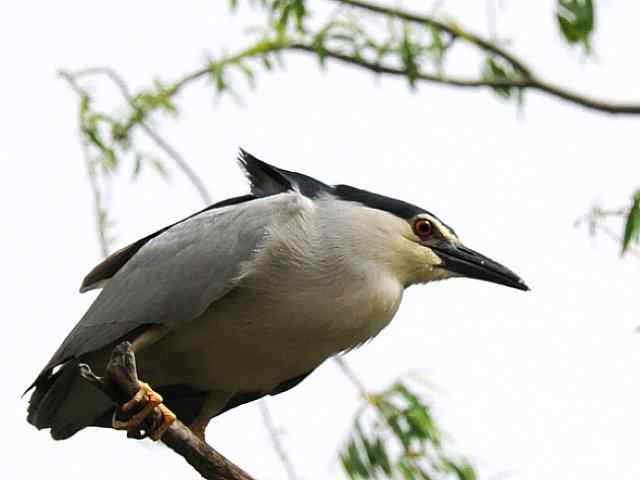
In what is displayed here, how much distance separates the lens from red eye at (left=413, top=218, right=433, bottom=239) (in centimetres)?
543

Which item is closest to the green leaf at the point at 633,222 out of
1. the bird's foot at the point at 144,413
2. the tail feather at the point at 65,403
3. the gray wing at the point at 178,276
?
the gray wing at the point at 178,276

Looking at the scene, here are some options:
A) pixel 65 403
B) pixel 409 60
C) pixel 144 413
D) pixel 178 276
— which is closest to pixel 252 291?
pixel 178 276

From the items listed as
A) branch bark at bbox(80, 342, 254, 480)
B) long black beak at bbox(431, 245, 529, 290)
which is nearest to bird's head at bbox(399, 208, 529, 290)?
long black beak at bbox(431, 245, 529, 290)

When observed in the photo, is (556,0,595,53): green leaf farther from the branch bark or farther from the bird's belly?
the branch bark

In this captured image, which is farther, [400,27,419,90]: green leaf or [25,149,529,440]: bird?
[400,27,419,90]: green leaf

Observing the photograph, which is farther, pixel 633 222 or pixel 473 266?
pixel 473 266

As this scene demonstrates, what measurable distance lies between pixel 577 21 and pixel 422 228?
1.00m

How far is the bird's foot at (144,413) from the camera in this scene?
181 inches

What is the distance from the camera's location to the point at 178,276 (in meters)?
5.10

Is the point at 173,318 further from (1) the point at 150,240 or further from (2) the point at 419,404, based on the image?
(2) the point at 419,404

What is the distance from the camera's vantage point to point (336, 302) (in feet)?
16.6

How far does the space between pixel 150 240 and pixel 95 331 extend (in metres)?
0.49

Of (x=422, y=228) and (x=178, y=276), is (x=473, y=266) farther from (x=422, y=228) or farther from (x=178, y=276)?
(x=178, y=276)

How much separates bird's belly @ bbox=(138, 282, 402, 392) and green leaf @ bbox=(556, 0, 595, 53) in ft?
4.11
